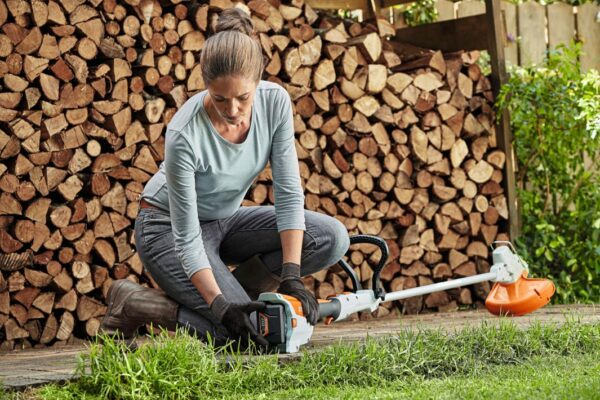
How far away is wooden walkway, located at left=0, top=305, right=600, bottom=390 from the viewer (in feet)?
8.64

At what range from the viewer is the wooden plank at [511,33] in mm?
6191

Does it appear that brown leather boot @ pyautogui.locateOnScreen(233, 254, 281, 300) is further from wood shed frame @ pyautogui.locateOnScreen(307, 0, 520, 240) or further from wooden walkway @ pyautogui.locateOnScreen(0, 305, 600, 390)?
wood shed frame @ pyautogui.locateOnScreen(307, 0, 520, 240)

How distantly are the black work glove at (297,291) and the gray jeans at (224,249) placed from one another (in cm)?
16

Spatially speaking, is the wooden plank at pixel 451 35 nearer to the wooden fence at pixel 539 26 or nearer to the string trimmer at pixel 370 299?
the wooden fence at pixel 539 26

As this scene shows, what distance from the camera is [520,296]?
14.0 ft

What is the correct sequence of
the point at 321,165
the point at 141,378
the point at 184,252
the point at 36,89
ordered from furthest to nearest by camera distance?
1. the point at 321,165
2. the point at 36,89
3. the point at 184,252
4. the point at 141,378

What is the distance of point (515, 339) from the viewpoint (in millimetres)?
3146

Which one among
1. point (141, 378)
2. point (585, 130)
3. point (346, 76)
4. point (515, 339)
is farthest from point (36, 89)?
point (585, 130)

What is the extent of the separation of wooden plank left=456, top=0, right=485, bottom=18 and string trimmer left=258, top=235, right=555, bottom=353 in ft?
8.38

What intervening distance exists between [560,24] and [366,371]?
4.20m

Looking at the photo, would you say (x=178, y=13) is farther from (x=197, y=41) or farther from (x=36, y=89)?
(x=36, y=89)

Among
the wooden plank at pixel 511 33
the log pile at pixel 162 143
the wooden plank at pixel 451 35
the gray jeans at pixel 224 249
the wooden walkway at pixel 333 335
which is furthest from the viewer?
the wooden plank at pixel 511 33

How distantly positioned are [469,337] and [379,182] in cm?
204

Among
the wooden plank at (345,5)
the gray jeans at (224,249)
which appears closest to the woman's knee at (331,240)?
the gray jeans at (224,249)
